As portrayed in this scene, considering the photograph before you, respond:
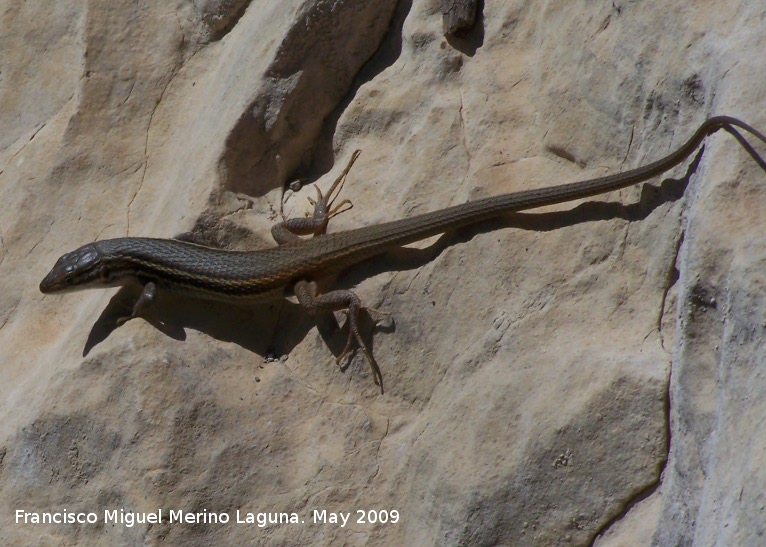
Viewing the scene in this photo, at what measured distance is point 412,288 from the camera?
5.46 meters

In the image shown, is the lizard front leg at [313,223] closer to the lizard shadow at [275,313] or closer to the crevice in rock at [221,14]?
the lizard shadow at [275,313]

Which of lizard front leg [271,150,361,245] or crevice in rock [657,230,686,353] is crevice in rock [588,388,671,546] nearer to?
crevice in rock [657,230,686,353]

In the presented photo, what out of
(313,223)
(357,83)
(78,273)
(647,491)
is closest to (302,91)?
(357,83)

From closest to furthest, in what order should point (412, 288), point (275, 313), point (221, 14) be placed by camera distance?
point (412, 288)
point (275, 313)
point (221, 14)

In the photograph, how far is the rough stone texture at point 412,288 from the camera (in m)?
4.30

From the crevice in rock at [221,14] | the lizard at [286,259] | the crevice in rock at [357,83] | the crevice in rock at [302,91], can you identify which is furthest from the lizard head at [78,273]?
the crevice in rock at [221,14]

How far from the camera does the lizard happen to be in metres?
5.31

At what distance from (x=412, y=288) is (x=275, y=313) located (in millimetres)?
1066

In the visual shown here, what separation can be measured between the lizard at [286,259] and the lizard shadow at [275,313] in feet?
0.30

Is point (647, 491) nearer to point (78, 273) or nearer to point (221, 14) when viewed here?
point (78, 273)

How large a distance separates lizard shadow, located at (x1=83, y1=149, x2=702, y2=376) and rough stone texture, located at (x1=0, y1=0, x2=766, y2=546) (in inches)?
1.0

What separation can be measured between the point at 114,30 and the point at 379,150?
256cm

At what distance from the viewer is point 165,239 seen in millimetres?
5965

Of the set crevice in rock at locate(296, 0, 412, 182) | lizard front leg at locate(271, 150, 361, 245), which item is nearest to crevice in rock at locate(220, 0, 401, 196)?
crevice in rock at locate(296, 0, 412, 182)
